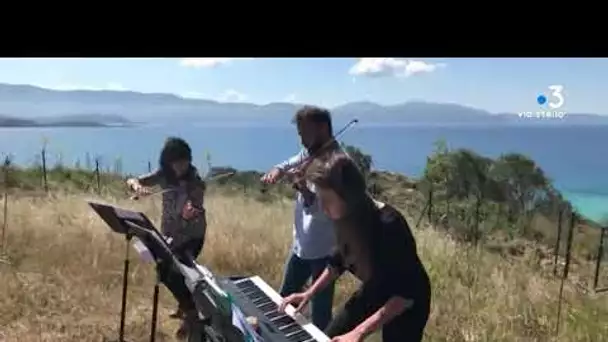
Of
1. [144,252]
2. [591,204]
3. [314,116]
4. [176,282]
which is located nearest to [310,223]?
[314,116]

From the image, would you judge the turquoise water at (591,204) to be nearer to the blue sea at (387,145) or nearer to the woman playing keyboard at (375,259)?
the blue sea at (387,145)

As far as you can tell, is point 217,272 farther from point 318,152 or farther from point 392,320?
point 392,320

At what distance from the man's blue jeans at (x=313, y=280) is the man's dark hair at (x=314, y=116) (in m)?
0.36

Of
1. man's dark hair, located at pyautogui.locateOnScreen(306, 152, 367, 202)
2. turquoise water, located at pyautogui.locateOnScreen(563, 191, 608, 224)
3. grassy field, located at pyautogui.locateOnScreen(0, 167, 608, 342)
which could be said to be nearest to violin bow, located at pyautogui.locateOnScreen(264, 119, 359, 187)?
grassy field, located at pyautogui.locateOnScreen(0, 167, 608, 342)

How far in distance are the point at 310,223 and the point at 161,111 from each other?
58cm

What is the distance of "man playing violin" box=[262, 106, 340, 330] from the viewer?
1992 millimetres

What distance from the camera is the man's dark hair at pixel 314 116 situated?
2.03 meters

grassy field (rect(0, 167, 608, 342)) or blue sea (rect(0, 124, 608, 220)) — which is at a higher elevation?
blue sea (rect(0, 124, 608, 220))

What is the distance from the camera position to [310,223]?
2.06m

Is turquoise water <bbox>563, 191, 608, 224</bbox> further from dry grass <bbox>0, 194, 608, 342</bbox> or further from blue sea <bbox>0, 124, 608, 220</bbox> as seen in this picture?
dry grass <bbox>0, 194, 608, 342</bbox>
